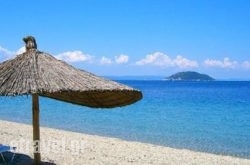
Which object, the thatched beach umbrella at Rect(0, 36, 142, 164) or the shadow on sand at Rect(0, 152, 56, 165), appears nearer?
the thatched beach umbrella at Rect(0, 36, 142, 164)

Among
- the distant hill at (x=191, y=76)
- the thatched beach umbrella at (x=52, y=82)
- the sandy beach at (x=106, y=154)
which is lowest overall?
the sandy beach at (x=106, y=154)

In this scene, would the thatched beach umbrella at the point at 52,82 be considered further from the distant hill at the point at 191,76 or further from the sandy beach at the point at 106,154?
the distant hill at the point at 191,76

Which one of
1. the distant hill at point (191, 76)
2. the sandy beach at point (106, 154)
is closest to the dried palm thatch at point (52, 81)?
the sandy beach at point (106, 154)

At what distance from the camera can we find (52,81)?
19.7 ft

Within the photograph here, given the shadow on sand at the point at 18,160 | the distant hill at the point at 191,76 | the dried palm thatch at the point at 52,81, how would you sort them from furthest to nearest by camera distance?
the distant hill at the point at 191,76, the shadow on sand at the point at 18,160, the dried palm thatch at the point at 52,81

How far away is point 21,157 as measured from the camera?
27.3 feet

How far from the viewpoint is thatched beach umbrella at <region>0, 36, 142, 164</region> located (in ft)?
19.3

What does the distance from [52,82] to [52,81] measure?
34 mm

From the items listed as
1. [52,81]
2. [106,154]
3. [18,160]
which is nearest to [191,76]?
[106,154]

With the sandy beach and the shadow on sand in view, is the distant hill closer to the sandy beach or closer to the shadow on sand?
the sandy beach

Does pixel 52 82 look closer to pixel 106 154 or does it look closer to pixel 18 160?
pixel 18 160

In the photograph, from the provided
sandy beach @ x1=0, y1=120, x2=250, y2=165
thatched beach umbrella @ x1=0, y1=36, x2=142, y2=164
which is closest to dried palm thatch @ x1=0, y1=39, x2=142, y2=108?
thatched beach umbrella @ x1=0, y1=36, x2=142, y2=164

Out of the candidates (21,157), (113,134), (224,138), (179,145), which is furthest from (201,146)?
(21,157)

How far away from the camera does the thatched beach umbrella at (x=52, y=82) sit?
588 cm
